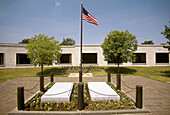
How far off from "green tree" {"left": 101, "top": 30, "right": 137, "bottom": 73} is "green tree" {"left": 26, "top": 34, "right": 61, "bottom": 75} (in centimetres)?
823

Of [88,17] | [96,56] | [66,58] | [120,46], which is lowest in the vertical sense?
[66,58]

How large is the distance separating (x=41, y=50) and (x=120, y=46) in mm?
12147

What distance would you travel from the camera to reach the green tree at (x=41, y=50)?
43.6 ft

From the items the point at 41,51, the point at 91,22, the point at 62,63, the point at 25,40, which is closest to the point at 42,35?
the point at 41,51

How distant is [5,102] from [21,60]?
19.0m

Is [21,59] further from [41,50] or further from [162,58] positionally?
[162,58]

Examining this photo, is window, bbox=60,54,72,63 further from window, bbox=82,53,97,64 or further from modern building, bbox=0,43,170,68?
window, bbox=82,53,97,64

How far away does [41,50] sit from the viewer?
13.0m

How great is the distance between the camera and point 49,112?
4277mm

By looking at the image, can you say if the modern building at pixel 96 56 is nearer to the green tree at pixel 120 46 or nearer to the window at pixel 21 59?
the window at pixel 21 59

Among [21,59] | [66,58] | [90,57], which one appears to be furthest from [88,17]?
[21,59]

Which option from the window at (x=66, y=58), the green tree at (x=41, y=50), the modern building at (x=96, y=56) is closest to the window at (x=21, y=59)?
the modern building at (x=96, y=56)

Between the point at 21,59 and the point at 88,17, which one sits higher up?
the point at 88,17

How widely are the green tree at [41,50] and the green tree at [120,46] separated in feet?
27.0
